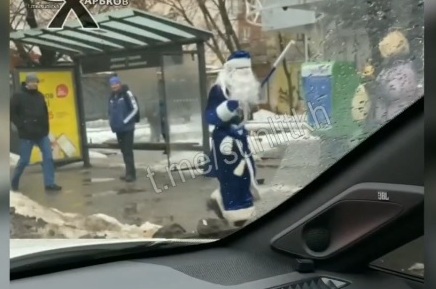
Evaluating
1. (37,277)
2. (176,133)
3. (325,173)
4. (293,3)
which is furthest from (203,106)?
(37,277)

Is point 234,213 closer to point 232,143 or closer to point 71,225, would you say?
point 232,143

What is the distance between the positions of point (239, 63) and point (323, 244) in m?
1.69

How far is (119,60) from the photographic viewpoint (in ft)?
13.5

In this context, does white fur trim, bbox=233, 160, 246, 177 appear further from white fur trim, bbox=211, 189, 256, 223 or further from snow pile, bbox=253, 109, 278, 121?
snow pile, bbox=253, 109, 278, 121

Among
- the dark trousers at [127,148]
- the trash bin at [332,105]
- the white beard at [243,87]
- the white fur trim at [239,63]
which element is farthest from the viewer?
the white fur trim at [239,63]

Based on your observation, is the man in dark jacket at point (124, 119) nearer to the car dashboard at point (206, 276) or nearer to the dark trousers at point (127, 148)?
the dark trousers at point (127, 148)

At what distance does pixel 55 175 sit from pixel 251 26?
1.58 metres

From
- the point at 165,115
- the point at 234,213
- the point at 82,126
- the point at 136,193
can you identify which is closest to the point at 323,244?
the point at 234,213

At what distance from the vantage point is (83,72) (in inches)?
159

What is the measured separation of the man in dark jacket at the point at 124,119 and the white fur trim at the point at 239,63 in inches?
26.5

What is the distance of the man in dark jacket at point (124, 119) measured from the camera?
13.6ft

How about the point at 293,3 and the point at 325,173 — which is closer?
the point at 325,173

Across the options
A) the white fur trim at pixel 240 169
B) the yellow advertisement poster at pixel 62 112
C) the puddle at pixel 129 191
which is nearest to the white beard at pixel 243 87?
the white fur trim at pixel 240 169

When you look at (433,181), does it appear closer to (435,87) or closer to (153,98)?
(435,87)
